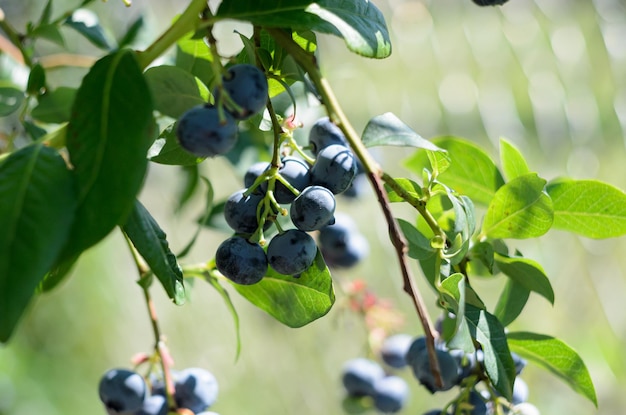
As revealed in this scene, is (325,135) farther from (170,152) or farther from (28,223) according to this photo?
(28,223)

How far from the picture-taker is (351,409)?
1131 millimetres

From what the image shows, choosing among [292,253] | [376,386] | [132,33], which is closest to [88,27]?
[132,33]

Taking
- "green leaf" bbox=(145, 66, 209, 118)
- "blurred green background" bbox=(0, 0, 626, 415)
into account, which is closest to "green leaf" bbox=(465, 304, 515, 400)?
"green leaf" bbox=(145, 66, 209, 118)

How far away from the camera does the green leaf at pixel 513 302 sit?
68 centimetres

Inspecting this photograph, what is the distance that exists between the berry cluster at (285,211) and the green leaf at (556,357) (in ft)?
0.78

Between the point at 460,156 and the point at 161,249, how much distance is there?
1.16 feet

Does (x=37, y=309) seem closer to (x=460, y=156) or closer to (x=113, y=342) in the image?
(x=113, y=342)

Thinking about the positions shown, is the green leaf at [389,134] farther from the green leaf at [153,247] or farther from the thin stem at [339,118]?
the green leaf at [153,247]

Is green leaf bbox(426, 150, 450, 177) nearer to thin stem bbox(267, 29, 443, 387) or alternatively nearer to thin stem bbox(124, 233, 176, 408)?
thin stem bbox(267, 29, 443, 387)

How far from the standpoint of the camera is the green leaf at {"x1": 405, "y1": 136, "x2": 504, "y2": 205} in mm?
748

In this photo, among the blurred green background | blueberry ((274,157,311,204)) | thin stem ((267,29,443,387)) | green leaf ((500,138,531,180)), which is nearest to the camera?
thin stem ((267,29,443,387))

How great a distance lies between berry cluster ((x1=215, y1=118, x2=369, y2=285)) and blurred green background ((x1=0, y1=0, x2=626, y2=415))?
1.66 m

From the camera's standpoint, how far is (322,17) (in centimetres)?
49

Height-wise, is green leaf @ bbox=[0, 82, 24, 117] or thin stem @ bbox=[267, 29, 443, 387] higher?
thin stem @ bbox=[267, 29, 443, 387]
